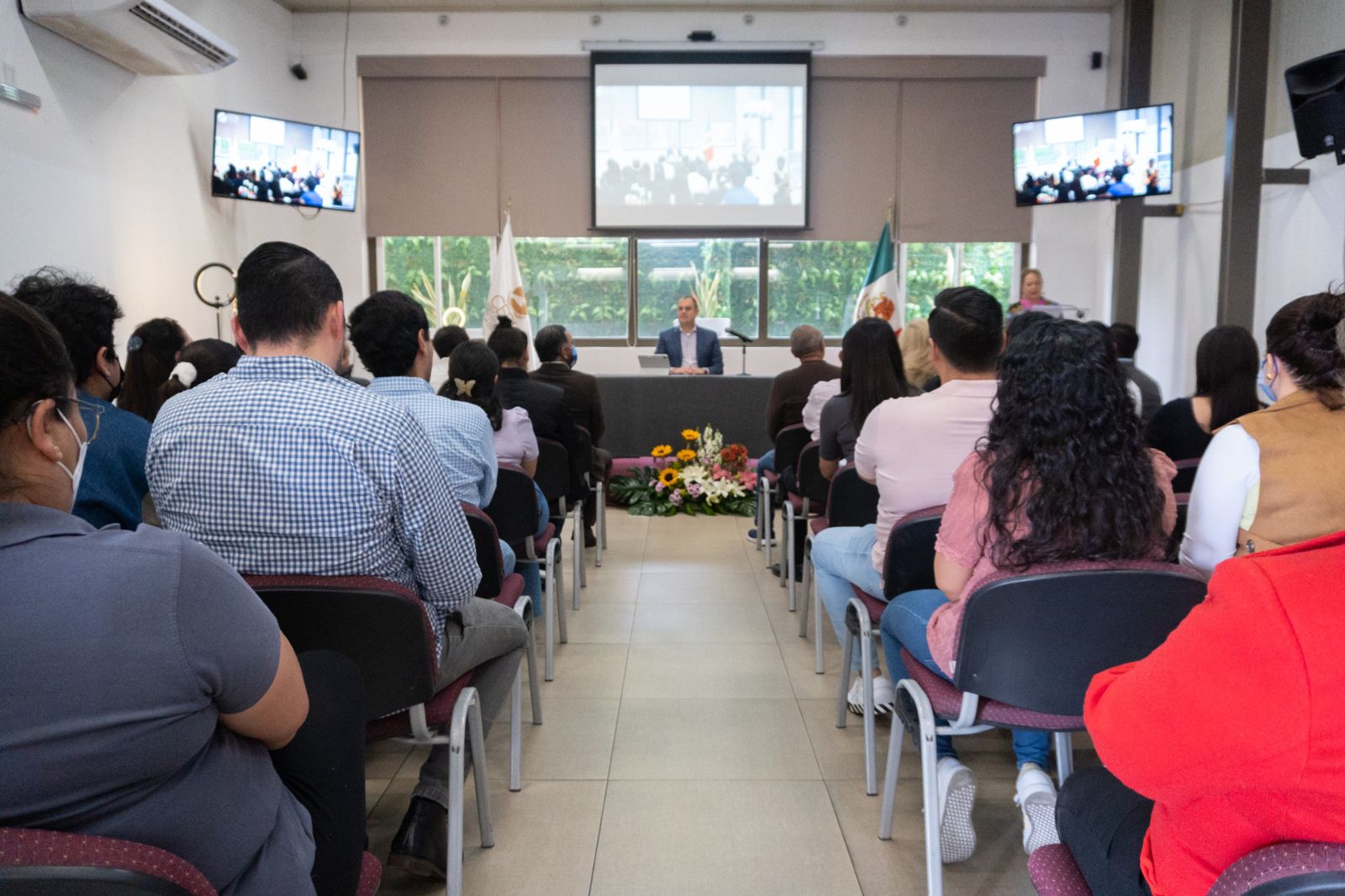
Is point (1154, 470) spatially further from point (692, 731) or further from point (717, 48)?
point (717, 48)

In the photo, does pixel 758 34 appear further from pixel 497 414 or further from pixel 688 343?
pixel 497 414

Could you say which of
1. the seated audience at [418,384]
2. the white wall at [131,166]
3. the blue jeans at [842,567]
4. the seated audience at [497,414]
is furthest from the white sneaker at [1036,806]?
the white wall at [131,166]

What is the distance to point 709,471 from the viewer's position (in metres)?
6.11

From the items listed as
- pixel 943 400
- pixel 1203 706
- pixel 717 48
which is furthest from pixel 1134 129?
pixel 1203 706

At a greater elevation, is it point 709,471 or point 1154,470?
point 1154,470

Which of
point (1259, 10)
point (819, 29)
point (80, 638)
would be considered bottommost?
point (80, 638)

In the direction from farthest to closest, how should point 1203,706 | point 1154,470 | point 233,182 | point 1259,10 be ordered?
point 233,182
point 1259,10
point 1154,470
point 1203,706

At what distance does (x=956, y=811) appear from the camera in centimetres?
202

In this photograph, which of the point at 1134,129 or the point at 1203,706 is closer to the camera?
the point at 1203,706

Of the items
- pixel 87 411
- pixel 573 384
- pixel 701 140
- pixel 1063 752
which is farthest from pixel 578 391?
pixel 701 140

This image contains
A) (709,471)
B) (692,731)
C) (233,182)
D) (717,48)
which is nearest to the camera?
(692,731)

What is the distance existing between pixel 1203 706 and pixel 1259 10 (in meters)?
6.13

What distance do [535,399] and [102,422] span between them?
221 cm

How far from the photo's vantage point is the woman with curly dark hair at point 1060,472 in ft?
5.45
